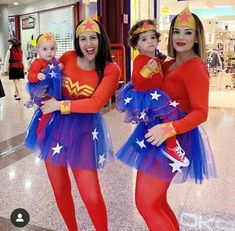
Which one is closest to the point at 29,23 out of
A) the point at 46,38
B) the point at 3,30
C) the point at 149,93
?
the point at 3,30

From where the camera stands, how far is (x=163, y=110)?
1.35 meters

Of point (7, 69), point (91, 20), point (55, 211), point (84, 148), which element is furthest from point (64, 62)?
point (7, 69)

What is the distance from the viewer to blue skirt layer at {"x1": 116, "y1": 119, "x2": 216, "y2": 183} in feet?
4.58

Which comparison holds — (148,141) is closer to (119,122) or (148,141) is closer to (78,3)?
(119,122)

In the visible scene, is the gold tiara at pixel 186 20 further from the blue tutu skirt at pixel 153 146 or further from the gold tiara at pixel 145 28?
the blue tutu skirt at pixel 153 146

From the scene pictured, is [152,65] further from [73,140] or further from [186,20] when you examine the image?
[73,140]

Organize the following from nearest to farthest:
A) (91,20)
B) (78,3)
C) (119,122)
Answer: (91,20), (119,122), (78,3)

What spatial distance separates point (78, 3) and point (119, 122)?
245 cm

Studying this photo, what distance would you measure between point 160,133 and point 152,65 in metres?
0.28

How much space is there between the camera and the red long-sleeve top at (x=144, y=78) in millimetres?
1355

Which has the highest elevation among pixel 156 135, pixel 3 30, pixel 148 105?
pixel 3 30

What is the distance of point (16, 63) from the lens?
25.2 feet

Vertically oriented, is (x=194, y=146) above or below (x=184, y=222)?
above

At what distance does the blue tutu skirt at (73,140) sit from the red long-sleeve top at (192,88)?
0.47m
